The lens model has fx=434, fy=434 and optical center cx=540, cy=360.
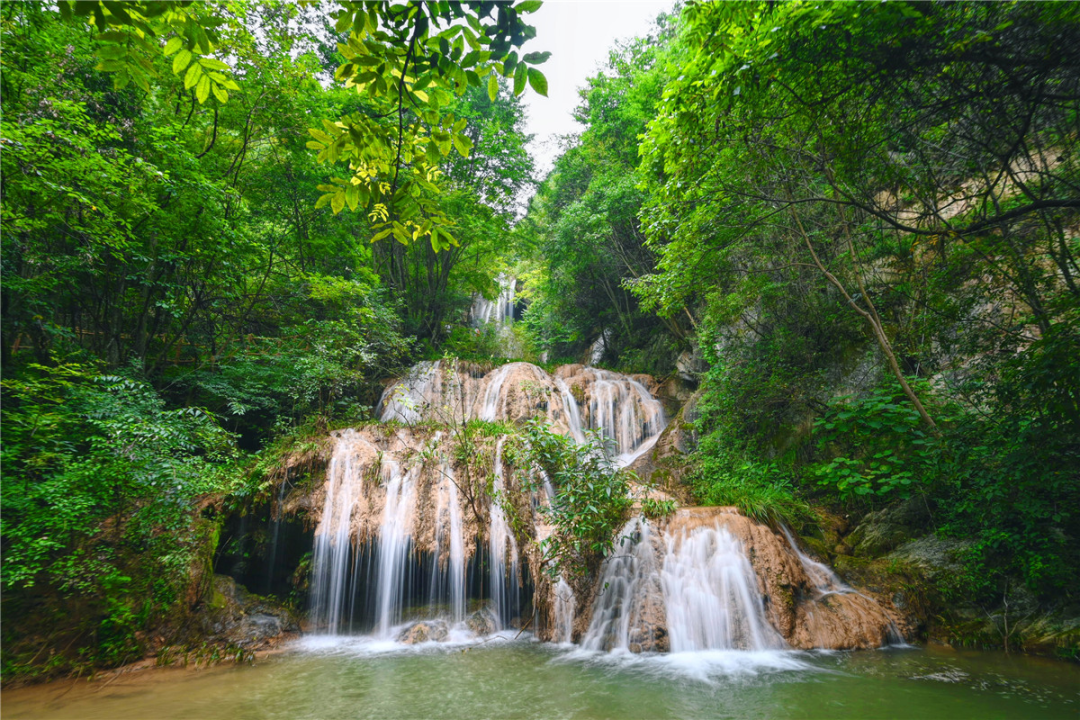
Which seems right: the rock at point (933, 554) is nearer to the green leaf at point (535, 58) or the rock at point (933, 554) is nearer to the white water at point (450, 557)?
the white water at point (450, 557)

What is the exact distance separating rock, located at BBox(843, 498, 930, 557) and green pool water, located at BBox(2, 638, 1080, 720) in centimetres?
150

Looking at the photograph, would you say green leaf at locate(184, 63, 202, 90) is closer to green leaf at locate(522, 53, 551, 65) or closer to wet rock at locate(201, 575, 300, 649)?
green leaf at locate(522, 53, 551, 65)

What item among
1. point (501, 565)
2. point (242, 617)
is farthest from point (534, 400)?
point (242, 617)

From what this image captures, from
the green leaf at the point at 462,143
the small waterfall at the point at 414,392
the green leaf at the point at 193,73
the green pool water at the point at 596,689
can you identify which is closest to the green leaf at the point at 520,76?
the green leaf at the point at 462,143

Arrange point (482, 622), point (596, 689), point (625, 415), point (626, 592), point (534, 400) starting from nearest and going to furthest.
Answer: point (596, 689) → point (626, 592) → point (482, 622) → point (534, 400) → point (625, 415)

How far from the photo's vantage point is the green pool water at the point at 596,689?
383cm

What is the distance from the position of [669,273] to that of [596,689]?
626 centimetres

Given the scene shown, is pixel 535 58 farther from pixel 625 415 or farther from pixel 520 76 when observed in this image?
pixel 625 415

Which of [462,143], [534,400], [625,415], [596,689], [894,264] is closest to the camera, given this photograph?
[462,143]

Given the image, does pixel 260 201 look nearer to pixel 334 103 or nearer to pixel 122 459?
pixel 334 103

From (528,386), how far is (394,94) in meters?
9.13

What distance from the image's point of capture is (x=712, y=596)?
557 centimetres

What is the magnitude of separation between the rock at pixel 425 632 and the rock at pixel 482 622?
13.4 inches

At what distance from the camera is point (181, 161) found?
659 centimetres
